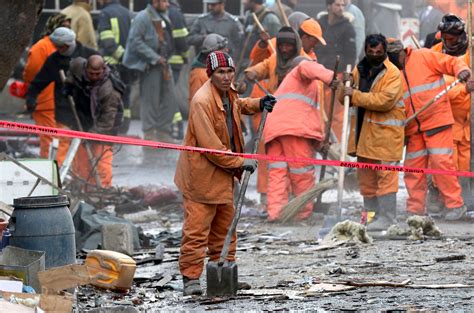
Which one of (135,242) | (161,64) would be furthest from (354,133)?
(161,64)

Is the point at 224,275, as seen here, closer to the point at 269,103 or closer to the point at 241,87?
the point at 269,103

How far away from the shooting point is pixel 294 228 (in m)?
14.0

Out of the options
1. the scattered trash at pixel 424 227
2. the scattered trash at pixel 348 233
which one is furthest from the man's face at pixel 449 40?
the scattered trash at pixel 348 233

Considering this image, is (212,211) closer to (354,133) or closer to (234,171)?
(234,171)

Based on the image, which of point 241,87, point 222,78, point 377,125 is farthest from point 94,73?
point 222,78

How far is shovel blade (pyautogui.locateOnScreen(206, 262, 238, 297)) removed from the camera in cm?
986

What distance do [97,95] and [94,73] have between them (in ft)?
0.88

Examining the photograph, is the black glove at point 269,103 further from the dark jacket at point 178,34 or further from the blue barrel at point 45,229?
the dark jacket at point 178,34

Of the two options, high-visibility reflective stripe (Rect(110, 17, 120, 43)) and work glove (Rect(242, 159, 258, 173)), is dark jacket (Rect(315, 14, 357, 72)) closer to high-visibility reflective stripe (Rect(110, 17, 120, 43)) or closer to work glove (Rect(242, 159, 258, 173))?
high-visibility reflective stripe (Rect(110, 17, 120, 43))

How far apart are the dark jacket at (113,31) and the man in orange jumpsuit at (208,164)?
930cm

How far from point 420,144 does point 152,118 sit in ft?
18.8

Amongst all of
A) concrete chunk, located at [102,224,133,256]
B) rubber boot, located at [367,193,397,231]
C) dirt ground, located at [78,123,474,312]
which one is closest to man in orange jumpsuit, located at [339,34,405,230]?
rubber boot, located at [367,193,397,231]

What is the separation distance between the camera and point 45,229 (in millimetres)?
9641

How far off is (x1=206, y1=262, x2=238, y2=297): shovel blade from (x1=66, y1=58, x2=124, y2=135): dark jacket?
19.8 ft
